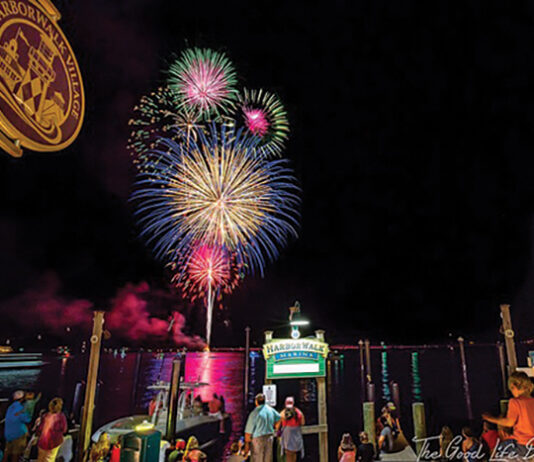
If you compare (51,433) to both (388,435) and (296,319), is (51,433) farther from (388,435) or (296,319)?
(388,435)

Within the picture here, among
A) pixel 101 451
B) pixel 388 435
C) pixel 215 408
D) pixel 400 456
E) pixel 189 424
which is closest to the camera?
pixel 101 451

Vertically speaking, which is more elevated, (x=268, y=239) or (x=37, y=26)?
(x=268, y=239)

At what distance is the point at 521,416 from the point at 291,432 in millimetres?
5139

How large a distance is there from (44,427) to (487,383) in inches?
3057

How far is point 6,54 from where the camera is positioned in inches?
240

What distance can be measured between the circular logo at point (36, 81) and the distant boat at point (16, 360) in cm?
14212

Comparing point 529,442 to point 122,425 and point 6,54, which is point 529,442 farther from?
point 122,425

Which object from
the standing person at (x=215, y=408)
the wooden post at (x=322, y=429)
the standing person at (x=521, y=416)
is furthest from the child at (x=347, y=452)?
the standing person at (x=215, y=408)

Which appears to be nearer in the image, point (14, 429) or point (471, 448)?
point (471, 448)

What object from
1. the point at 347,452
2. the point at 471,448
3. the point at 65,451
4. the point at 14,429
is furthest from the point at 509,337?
the point at 14,429

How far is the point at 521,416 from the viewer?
652 centimetres

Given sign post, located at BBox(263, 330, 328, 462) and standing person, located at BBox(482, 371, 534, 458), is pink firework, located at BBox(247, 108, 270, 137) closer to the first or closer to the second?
sign post, located at BBox(263, 330, 328, 462)

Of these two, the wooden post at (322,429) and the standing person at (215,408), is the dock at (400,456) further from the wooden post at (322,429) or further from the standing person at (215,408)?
the standing person at (215,408)

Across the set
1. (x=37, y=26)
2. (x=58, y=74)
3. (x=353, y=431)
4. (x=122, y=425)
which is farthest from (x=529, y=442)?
(x=353, y=431)
